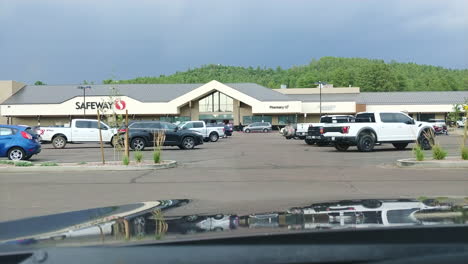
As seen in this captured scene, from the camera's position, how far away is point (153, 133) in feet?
90.2

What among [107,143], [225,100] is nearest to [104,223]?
[107,143]

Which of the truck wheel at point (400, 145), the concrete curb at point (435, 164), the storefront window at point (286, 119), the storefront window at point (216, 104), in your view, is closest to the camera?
the concrete curb at point (435, 164)

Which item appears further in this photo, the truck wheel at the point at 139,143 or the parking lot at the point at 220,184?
the truck wheel at the point at 139,143

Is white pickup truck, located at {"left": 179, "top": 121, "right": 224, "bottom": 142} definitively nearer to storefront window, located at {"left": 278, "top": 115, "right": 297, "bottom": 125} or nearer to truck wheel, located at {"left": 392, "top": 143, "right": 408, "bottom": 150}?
truck wheel, located at {"left": 392, "top": 143, "right": 408, "bottom": 150}

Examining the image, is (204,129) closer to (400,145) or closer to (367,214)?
(400,145)

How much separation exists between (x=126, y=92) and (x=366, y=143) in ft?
200

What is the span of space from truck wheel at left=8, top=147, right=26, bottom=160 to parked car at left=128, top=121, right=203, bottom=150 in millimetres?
7915

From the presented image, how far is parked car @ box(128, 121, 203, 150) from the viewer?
2780cm

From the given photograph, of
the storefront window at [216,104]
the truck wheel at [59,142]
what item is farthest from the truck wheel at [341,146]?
the storefront window at [216,104]

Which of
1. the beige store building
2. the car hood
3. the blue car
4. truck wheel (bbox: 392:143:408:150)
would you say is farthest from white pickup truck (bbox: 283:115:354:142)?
the beige store building

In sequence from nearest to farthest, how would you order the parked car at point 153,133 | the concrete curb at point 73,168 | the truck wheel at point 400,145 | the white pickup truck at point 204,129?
the concrete curb at point 73,168 < the truck wheel at point 400,145 < the parked car at point 153,133 < the white pickup truck at point 204,129

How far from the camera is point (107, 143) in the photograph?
33.7 meters

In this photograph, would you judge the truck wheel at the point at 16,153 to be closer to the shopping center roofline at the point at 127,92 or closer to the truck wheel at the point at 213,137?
the truck wheel at the point at 213,137

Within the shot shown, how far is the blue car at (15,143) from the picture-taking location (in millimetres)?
19891
